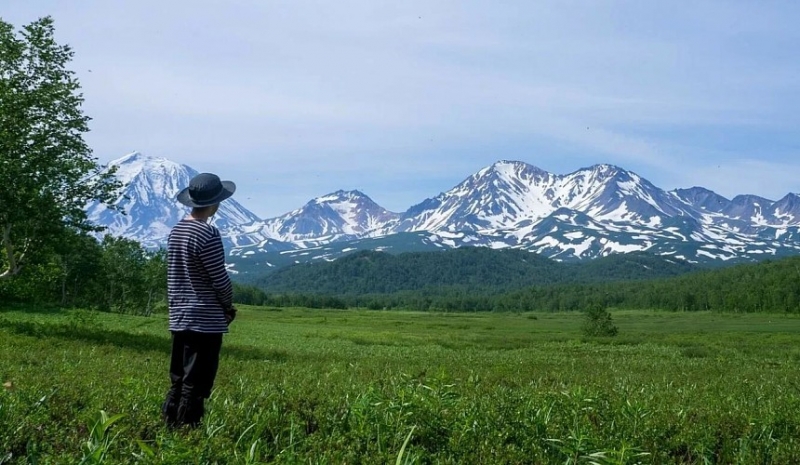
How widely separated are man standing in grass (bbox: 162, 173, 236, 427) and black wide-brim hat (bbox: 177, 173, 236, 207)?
0.04 feet

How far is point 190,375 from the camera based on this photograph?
259 inches

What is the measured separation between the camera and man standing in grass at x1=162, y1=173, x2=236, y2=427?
6.68 meters

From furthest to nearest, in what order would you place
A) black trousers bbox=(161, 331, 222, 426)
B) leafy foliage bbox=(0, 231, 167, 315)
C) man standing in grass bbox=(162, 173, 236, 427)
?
leafy foliage bbox=(0, 231, 167, 315), man standing in grass bbox=(162, 173, 236, 427), black trousers bbox=(161, 331, 222, 426)

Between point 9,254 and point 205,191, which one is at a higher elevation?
point 205,191

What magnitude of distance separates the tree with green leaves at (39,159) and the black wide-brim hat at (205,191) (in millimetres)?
17674

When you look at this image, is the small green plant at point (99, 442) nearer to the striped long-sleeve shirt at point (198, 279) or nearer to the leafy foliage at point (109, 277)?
the striped long-sleeve shirt at point (198, 279)

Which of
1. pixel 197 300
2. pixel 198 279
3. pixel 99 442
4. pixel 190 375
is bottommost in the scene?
pixel 99 442

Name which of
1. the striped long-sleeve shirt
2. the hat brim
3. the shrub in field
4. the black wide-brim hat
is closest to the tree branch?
the hat brim

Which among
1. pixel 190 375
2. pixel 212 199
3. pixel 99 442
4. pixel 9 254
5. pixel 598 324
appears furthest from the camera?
pixel 598 324

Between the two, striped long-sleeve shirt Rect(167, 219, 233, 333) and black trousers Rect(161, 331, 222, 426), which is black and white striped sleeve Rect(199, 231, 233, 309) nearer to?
striped long-sleeve shirt Rect(167, 219, 233, 333)

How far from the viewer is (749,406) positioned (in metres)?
8.01

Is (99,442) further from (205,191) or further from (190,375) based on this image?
(205,191)

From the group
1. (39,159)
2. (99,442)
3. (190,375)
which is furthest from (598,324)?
(99,442)

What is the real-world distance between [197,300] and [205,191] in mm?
1230
